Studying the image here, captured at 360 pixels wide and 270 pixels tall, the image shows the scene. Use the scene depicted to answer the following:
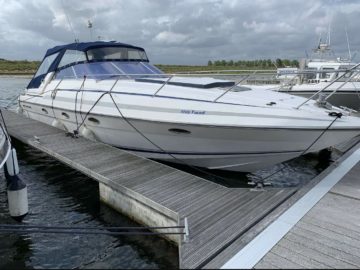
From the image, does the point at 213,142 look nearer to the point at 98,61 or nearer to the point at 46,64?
the point at 98,61

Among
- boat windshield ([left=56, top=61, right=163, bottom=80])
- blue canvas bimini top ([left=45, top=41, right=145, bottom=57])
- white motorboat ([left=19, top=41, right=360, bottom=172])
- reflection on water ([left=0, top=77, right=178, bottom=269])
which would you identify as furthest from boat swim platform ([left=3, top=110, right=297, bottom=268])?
blue canvas bimini top ([left=45, top=41, right=145, bottom=57])

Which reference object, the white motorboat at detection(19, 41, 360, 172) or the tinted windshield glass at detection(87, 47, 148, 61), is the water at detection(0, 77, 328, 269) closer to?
the white motorboat at detection(19, 41, 360, 172)

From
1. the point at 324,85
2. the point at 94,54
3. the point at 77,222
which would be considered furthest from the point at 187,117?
the point at 324,85

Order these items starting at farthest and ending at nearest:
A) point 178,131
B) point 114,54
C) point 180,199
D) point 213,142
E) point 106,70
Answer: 1. point 114,54
2. point 106,70
3. point 178,131
4. point 213,142
5. point 180,199

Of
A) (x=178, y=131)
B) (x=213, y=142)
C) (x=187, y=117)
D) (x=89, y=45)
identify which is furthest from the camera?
(x=89, y=45)

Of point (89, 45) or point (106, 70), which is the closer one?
point (106, 70)

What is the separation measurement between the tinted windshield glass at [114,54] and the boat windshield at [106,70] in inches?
9.4

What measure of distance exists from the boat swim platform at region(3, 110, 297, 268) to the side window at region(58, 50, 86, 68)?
2.69 m

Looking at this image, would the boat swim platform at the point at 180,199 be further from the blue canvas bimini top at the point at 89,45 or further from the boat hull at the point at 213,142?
the blue canvas bimini top at the point at 89,45

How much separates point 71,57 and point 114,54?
1.18 meters

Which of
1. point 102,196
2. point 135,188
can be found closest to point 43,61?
point 102,196

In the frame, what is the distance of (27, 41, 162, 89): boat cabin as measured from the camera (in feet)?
27.0

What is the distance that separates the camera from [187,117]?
5.73 m

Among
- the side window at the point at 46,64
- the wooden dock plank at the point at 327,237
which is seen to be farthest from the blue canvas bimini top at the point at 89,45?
the wooden dock plank at the point at 327,237
